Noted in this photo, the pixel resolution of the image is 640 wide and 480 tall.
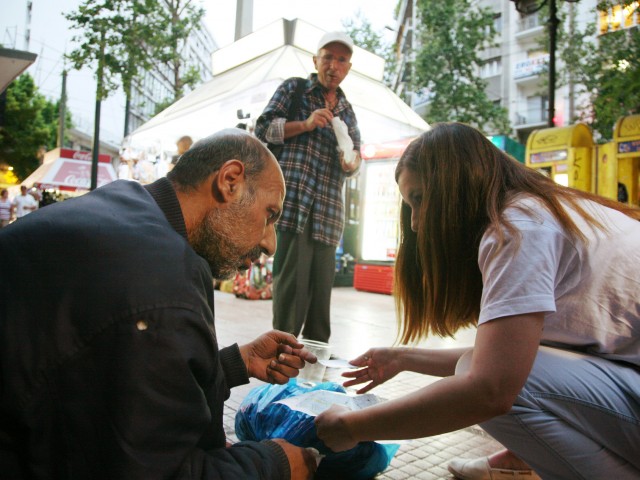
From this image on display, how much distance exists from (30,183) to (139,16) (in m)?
14.7

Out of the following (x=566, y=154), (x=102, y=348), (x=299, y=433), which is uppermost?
(x=566, y=154)

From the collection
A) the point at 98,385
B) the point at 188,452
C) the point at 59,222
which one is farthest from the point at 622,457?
the point at 59,222

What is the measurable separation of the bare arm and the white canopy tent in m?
3.53

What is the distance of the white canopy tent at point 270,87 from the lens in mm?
4539

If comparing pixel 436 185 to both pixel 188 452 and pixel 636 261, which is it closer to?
pixel 636 261

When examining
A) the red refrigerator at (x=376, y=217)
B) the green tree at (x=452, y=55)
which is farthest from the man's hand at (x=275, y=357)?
the green tree at (x=452, y=55)

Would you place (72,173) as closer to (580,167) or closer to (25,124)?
(25,124)

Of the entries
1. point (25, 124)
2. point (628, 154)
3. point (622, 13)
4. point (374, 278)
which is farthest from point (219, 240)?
point (25, 124)

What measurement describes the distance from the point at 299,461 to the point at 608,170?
332 inches

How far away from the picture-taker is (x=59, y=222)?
90 centimetres

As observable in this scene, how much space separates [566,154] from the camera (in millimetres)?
8203

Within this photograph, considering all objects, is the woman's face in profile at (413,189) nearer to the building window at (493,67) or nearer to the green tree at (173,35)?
the green tree at (173,35)

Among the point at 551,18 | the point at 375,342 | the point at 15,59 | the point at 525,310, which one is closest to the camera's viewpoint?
the point at 525,310

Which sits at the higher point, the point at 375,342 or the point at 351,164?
the point at 351,164
